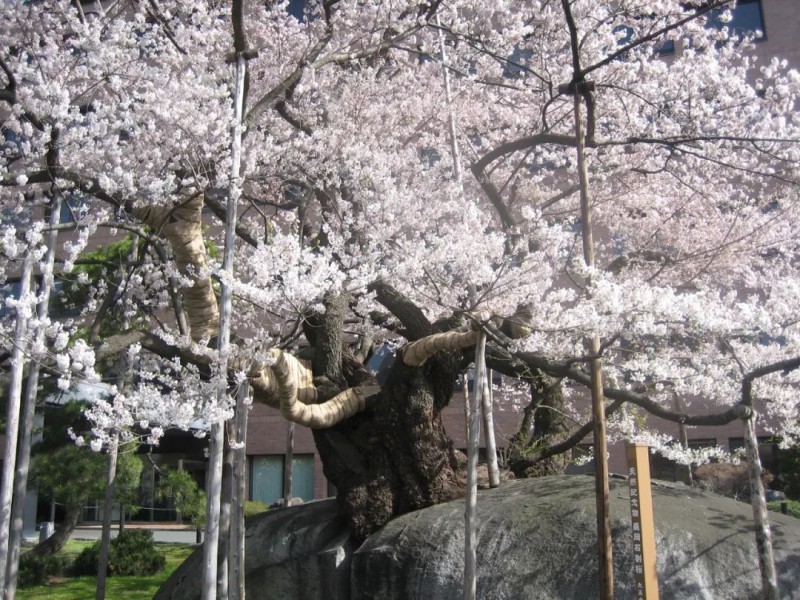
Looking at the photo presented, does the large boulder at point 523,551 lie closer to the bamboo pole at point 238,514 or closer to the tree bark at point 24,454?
the bamboo pole at point 238,514

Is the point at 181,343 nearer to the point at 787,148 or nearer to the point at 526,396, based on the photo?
the point at 787,148

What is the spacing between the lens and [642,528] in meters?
6.95

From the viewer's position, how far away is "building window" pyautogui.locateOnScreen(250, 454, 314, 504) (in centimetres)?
2897

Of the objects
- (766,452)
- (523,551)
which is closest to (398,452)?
(523,551)

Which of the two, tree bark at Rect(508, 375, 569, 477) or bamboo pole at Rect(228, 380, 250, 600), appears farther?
tree bark at Rect(508, 375, 569, 477)

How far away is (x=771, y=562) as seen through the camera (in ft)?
26.1

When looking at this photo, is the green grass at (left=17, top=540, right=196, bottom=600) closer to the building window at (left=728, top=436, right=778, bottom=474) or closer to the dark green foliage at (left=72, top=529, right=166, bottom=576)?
the dark green foliage at (left=72, top=529, right=166, bottom=576)

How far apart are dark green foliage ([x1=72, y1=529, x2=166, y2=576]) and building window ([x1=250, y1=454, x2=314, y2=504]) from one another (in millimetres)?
→ 9620

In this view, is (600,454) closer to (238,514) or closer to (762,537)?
(762,537)

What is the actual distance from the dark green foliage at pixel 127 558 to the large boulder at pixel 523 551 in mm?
7637

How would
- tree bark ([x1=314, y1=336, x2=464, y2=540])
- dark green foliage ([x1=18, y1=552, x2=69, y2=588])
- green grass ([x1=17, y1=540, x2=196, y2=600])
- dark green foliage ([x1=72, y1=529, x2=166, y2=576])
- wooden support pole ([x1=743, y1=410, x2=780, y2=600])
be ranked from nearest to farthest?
wooden support pole ([x1=743, y1=410, x2=780, y2=600]) → tree bark ([x1=314, y1=336, x2=464, y2=540]) → green grass ([x1=17, y1=540, x2=196, y2=600]) → dark green foliage ([x1=18, y1=552, x2=69, y2=588]) → dark green foliage ([x1=72, y1=529, x2=166, y2=576])

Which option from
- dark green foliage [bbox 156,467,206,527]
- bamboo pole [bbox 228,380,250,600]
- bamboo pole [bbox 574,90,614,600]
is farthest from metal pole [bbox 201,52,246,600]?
dark green foliage [bbox 156,467,206,527]

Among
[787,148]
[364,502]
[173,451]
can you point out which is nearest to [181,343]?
[364,502]

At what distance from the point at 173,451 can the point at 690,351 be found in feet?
81.1
